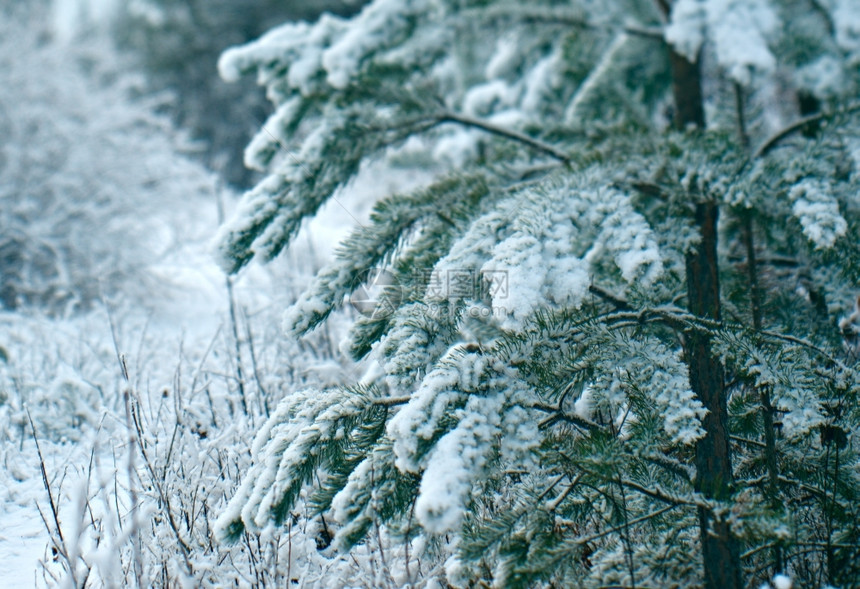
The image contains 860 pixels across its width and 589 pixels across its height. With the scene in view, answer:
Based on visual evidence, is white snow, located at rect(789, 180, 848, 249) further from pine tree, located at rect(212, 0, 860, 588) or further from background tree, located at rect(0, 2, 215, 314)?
background tree, located at rect(0, 2, 215, 314)

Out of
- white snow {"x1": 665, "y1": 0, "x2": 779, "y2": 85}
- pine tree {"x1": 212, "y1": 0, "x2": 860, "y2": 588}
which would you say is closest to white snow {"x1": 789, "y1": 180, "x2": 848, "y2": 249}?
pine tree {"x1": 212, "y1": 0, "x2": 860, "y2": 588}

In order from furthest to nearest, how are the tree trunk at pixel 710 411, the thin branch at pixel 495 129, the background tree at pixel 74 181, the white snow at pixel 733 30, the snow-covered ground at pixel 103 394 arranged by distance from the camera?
the background tree at pixel 74 181
the snow-covered ground at pixel 103 394
the thin branch at pixel 495 129
the white snow at pixel 733 30
the tree trunk at pixel 710 411

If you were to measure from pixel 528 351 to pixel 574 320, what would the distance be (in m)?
0.19

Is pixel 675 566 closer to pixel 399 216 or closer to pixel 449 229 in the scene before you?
pixel 449 229

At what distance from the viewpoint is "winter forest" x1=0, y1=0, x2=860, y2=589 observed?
4.51 feet

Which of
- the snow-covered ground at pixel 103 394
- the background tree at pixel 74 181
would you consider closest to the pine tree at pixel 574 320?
the snow-covered ground at pixel 103 394

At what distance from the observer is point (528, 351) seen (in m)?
1.42

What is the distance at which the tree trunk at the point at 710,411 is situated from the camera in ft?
4.89

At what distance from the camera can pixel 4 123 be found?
5980mm

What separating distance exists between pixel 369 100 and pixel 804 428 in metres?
1.57

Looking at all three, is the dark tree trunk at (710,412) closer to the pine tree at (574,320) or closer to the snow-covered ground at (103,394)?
the pine tree at (574,320)

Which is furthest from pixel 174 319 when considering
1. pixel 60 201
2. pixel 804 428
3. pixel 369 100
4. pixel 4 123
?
pixel 804 428

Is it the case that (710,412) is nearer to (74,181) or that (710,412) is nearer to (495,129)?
(495,129)

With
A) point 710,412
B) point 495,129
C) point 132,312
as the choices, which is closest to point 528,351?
point 710,412
